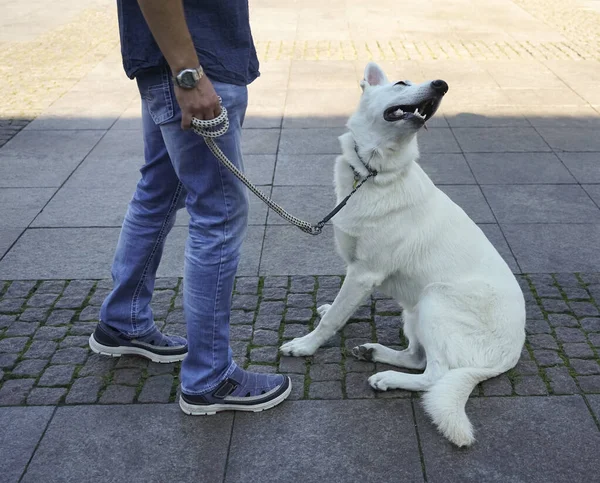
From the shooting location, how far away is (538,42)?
10.6 m

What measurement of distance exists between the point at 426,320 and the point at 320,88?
18.7 feet

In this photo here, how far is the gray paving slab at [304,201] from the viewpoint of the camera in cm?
519

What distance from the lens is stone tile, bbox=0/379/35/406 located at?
3.22 metres

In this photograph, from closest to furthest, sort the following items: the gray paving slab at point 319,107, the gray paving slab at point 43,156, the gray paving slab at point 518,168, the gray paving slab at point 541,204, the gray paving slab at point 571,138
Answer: the gray paving slab at point 541,204 < the gray paving slab at point 518,168 < the gray paving slab at point 43,156 < the gray paving slab at point 571,138 < the gray paving slab at point 319,107

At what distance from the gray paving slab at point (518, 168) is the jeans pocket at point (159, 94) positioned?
380 cm

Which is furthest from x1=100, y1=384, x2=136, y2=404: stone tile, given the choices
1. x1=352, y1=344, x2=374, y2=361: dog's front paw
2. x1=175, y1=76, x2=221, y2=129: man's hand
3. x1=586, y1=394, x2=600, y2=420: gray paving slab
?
x1=586, y1=394, x2=600, y2=420: gray paving slab

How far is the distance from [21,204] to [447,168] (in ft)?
12.2

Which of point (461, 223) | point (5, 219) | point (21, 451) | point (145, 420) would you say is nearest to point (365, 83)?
point (461, 223)

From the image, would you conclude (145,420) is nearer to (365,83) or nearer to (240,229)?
(240,229)

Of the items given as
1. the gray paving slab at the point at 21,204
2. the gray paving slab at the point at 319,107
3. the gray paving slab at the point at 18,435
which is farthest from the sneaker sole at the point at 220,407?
the gray paving slab at the point at 319,107

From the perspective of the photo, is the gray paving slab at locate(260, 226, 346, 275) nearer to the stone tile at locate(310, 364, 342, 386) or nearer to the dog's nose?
the stone tile at locate(310, 364, 342, 386)

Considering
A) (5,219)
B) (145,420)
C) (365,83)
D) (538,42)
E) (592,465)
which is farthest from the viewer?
(538,42)

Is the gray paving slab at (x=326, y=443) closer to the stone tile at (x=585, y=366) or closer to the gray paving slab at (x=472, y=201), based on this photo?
the stone tile at (x=585, y=366)

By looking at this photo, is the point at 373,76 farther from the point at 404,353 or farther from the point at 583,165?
the point at 583,165
